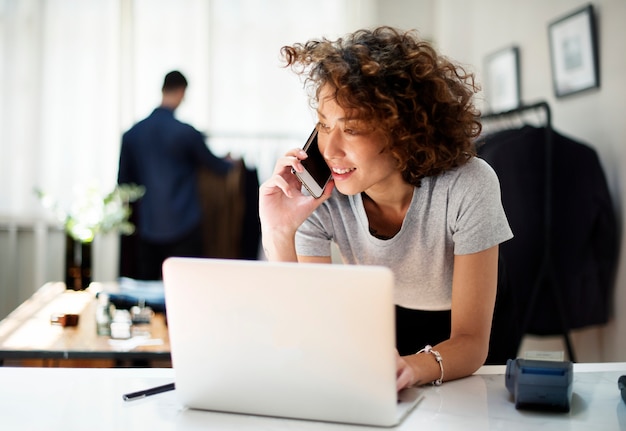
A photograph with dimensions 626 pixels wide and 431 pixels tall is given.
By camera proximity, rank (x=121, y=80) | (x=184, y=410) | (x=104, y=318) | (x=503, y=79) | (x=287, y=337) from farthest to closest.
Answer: (x=121, y=80), (x=503, y=79), (x=104, y=318), (x=184, y=410), (x=287, y=337)

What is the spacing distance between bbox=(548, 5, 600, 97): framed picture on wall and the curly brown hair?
167 cm

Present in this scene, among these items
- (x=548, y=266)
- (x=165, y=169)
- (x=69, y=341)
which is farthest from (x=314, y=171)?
(x=165, y=169)

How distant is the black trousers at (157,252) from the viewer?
Result: 4125mm

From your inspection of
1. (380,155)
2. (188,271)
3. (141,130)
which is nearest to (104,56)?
(141,130)

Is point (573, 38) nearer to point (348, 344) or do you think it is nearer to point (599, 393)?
point (599, 393)

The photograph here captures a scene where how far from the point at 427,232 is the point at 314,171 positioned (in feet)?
0.88

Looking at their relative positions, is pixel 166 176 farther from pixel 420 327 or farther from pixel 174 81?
pixel 420 327

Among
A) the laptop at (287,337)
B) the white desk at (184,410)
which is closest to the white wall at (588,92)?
the white desk at (184,410)

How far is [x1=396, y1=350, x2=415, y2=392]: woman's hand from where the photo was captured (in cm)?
118

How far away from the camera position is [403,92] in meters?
1.53

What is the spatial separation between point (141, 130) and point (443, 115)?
266 cm

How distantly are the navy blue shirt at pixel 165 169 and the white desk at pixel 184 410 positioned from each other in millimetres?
2735

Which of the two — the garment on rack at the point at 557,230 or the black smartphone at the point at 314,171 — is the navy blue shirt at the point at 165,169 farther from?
the black smartphone at the point at 314,171

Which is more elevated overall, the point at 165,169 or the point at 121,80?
the point at 121,80
